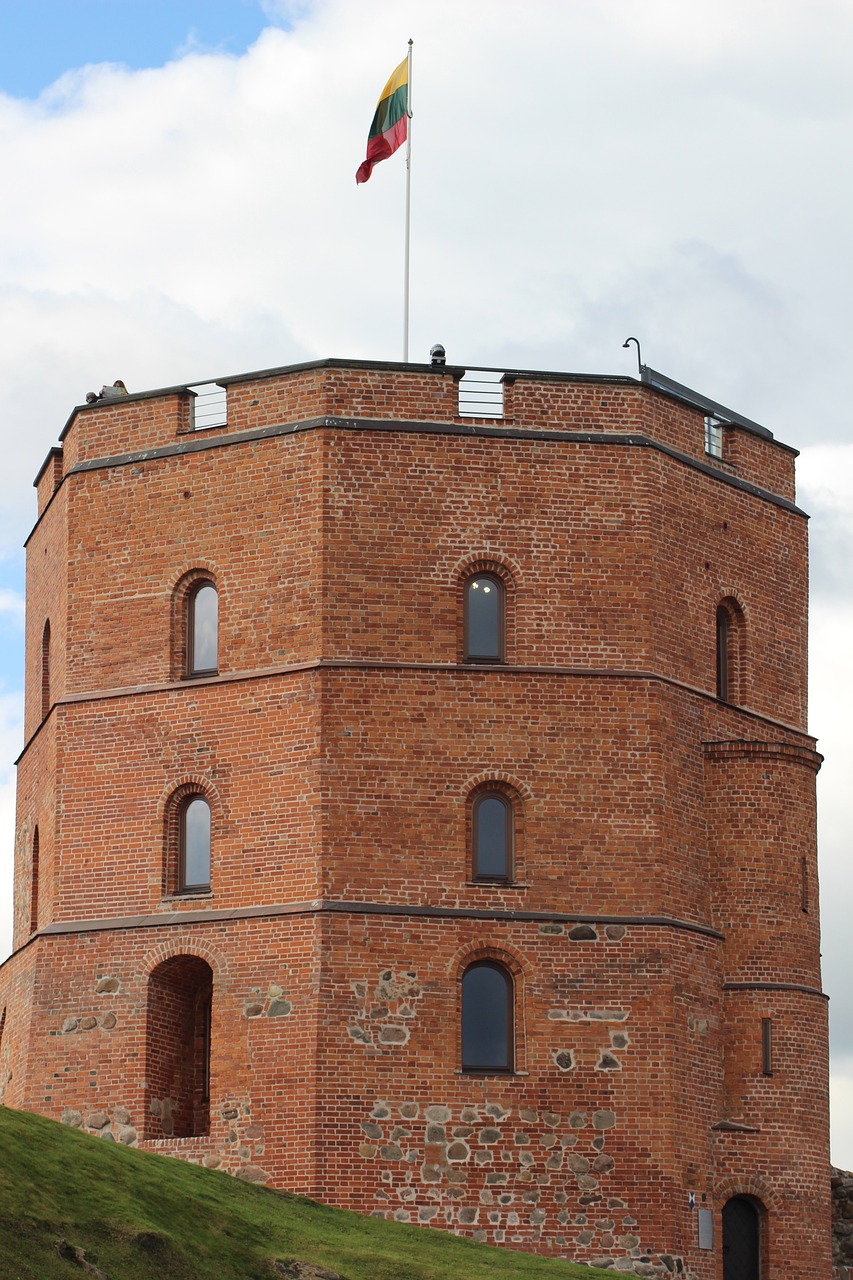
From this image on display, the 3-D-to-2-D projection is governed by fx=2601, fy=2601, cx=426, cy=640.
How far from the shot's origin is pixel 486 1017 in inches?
1457

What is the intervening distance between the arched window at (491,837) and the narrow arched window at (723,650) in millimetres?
4583

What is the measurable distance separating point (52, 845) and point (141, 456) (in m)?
6.13

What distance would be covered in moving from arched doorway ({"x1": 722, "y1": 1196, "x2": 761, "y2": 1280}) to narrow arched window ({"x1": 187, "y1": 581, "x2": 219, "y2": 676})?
11065 mm

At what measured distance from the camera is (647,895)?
37.5 meters

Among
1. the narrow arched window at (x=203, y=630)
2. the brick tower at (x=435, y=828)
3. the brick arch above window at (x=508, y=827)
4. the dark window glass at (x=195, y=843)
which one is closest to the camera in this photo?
the brick tower at (x=435, y=828)

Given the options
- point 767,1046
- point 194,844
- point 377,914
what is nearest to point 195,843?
point 194,844

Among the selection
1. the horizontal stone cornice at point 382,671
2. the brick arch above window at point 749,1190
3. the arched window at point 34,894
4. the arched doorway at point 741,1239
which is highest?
the horizontal stone cornice at point 382,671

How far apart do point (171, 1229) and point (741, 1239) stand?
11.6 meters

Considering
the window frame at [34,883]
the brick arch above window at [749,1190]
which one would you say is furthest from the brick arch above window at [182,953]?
the brick arch above window at [749,1190]

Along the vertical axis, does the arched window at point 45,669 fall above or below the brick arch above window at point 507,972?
above

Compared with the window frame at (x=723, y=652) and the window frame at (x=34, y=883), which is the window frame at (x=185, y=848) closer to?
the window frame at (x=34, y=883)

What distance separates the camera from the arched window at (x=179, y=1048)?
37.8m

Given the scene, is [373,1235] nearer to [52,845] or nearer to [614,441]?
[52,845]

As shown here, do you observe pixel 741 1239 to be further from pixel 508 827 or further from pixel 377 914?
pixel 377 914
